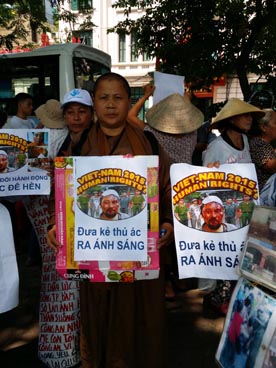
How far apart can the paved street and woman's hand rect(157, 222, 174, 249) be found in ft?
3.65

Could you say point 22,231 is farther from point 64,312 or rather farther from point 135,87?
point 135,87

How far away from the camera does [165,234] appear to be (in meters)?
1.92

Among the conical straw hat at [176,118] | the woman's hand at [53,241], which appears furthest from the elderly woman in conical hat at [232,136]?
the woman's hand at [53,241]

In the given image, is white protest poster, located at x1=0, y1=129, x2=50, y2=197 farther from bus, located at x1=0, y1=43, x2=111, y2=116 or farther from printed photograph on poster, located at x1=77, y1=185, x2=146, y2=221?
bus, located at x1=0, y1=43, x2=111, y2=116

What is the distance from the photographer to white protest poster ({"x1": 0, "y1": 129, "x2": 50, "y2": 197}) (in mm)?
2295

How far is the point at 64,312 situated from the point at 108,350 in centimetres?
45

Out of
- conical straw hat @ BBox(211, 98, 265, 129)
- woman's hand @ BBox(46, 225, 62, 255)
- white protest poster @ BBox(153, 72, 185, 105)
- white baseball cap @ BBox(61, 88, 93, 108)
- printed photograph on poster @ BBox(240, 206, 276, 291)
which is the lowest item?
woman's hand @ BBox(46, 225, 62, 255)

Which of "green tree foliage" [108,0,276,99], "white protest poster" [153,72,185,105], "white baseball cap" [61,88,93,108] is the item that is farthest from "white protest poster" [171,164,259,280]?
"green tree foliage" [108,0,276,99]

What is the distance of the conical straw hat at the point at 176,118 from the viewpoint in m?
2.83

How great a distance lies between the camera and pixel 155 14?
18.3 ft

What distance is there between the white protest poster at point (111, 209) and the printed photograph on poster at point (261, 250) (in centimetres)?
46

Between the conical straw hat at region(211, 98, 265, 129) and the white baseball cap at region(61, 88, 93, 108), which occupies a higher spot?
the white baseball cap at region(61, 88, 93, 108)

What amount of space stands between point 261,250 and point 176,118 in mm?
1523

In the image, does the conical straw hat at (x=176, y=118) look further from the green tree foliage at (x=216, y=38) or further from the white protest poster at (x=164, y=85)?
the green tree foliage at (x=216, y=38)
